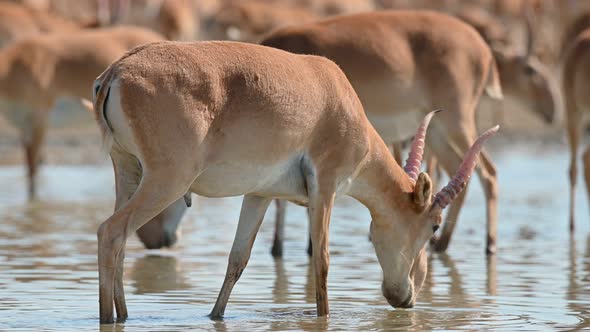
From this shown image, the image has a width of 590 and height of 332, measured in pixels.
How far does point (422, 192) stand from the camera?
8328 millimetres

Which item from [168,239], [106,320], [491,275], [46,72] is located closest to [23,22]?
[46,72]

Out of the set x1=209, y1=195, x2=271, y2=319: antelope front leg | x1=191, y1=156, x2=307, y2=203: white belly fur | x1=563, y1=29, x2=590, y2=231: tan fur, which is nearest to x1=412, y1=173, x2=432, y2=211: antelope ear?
x1=191, y1=156, x2=307, y2=203: white belly fur

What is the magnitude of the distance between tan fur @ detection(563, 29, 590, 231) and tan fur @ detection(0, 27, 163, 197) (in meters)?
5.12

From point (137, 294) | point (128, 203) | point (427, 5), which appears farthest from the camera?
point (427, 5)

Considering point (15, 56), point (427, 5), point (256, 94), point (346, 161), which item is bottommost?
point (427, 5)

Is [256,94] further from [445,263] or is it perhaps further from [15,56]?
[15,56]

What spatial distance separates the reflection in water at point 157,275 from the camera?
366 inches

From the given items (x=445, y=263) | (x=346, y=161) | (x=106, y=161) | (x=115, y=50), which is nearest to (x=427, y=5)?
(x=106, y=161)

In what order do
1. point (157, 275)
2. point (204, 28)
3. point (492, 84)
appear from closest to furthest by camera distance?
point (157, 275)
point (492, 84)
point (204, 28)

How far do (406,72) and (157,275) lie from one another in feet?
9.23

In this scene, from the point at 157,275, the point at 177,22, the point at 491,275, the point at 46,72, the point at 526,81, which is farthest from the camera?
the point at 177,22

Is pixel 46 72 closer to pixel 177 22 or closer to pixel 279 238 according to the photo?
pixel 279 238

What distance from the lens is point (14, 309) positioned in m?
8.12

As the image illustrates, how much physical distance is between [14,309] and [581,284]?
151 inches
